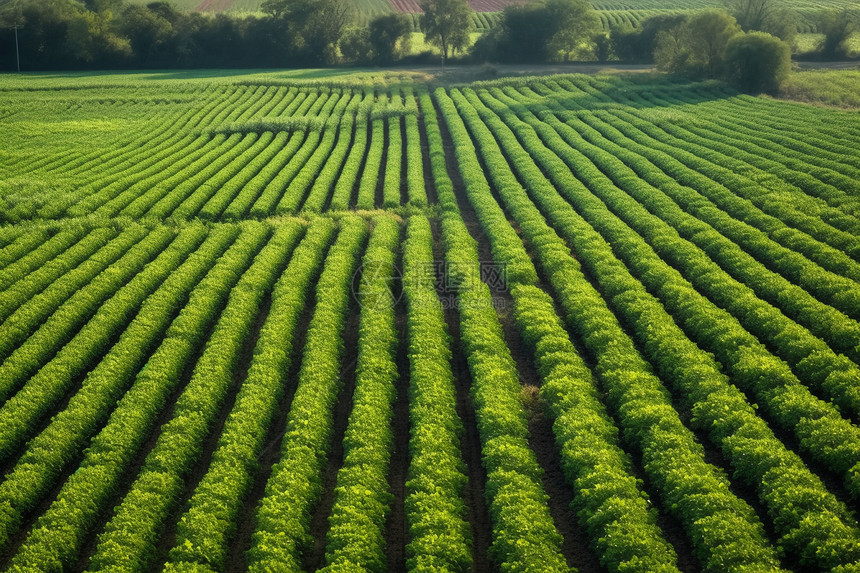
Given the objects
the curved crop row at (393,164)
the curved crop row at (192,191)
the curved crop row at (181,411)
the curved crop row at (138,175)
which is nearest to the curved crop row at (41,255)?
the curved crop row at (138,175)

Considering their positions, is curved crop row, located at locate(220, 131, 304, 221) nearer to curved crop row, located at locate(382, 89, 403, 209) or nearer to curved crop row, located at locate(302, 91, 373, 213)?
curved crop row, located at locate(302, 91, 373, 213)

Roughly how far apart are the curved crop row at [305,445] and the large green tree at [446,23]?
79.0 meters

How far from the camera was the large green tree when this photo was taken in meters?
90.9

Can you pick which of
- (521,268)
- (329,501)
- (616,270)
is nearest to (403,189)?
(521,268)

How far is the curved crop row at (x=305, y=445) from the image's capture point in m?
13.2

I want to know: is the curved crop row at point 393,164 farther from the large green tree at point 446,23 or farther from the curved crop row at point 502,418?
the large green tree at point 446,23

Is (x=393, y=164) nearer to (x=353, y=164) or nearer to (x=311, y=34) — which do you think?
(x=353, y=164)

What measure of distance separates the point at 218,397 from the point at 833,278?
23850 millimetres

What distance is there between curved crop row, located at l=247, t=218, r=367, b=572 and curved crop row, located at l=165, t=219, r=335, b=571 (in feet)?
2.58

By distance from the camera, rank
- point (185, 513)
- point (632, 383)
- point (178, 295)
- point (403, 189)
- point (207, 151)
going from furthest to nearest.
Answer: point (207, 151), point (403, 189), point (178, 295), point (632, 383), point (185, 513)

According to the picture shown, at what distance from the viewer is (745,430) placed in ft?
49.7

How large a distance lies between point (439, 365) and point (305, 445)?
5446 millimetres

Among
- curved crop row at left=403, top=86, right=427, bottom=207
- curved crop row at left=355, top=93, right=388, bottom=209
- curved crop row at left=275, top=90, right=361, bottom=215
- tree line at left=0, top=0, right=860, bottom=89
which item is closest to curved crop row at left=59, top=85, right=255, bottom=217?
curved crop row at left=275, top=90, right=361, bottom=215

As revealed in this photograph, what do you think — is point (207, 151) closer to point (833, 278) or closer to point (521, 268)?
point (521, 268)
